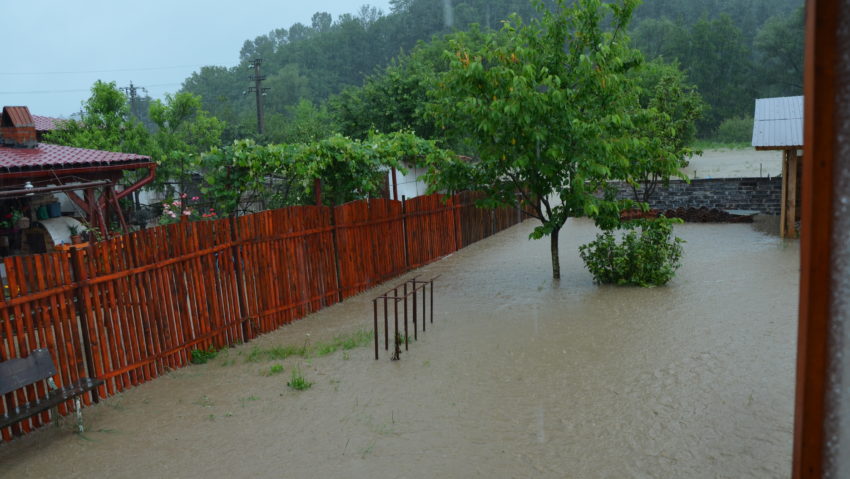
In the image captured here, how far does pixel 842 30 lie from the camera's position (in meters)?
1.44

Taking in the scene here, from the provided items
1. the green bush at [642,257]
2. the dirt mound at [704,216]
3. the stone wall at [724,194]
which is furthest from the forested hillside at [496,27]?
the green bush at [642,257]

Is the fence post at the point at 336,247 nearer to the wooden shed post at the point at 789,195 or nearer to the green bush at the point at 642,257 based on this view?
the green bush at the point at 642,257

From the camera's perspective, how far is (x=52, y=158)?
43.7 feet

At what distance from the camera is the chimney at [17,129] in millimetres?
14461

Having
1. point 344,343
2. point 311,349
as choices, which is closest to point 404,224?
point 344,343

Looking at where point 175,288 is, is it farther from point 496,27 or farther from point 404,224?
point 496,27

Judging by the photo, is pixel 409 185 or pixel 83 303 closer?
pixel 83 303

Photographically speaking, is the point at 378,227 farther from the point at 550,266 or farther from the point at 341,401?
the point at 341,401

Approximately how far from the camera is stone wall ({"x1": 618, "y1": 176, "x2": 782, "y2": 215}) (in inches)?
900

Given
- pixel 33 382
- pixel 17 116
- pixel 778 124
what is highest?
pixel 17 116

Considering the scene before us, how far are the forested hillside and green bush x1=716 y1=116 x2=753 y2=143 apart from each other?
3.46 metres

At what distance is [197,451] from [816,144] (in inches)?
223

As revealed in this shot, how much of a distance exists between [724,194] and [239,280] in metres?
19.8

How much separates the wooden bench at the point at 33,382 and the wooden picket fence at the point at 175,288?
12cm
